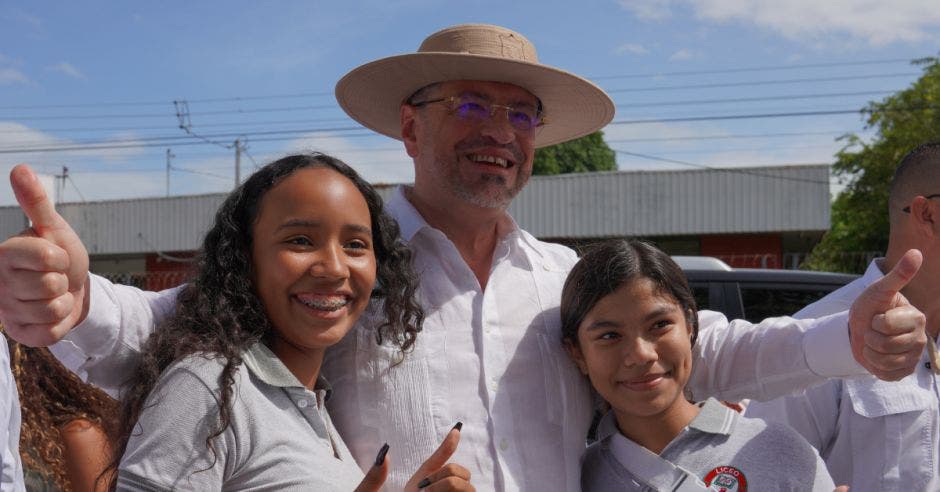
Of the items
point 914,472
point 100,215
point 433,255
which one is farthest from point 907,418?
point 100,215

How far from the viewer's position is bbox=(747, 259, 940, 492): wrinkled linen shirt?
2.82m

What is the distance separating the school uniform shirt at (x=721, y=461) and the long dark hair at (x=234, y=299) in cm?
71

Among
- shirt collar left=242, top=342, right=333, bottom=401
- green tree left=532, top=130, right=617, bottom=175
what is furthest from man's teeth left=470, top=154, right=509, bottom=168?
green tree left=532, top=130, right=617, bottom=175

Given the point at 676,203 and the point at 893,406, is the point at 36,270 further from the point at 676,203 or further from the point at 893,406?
the point at 676,203

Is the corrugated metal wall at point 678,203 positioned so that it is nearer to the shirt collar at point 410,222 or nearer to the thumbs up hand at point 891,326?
the shirt collar at point 410,222

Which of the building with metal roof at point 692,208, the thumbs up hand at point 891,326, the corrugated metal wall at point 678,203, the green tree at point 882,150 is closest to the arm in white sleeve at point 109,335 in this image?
the thumbs up hand at point 891,326

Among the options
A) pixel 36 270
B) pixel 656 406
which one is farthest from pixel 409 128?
pixel 36 270

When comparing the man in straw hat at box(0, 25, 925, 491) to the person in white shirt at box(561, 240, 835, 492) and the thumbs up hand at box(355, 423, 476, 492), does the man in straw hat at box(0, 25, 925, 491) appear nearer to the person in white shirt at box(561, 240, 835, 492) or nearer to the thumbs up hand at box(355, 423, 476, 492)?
the person in white shirt at box(561, 240, 835, 492)

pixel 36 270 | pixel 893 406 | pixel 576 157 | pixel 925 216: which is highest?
pixel 576 157

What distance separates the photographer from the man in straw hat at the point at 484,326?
225 cm

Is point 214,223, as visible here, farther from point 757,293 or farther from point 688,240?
point 688,240

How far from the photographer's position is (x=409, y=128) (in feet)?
10.8

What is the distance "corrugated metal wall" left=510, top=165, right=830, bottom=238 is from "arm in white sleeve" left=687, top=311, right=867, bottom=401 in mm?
18438

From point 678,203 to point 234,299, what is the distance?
20541mm
